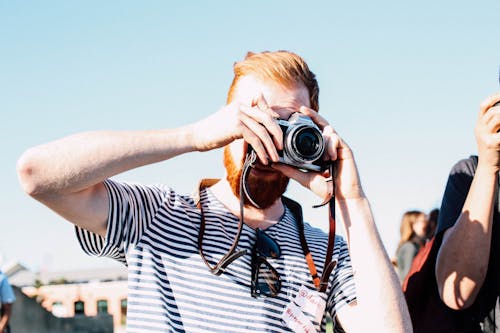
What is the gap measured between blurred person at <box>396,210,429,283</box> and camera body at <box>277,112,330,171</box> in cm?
481

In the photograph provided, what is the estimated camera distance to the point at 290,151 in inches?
92.7

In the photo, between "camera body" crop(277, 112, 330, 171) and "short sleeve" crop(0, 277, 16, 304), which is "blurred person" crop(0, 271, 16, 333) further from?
"camera body" crop(277, 112, 330, 171)

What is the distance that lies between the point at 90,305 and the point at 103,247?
65467 millimetres

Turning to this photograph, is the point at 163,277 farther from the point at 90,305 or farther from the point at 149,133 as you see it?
the point at 90,305

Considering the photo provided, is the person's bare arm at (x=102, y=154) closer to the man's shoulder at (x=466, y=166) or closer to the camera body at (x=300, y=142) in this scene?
the camera body at (x=300, y=142)

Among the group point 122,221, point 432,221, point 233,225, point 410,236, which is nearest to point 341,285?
point 233,225

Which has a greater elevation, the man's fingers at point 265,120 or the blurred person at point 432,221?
the man's fingers at point 265,120

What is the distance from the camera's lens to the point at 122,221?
226 centimetres

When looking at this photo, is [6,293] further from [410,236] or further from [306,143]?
[306,143]

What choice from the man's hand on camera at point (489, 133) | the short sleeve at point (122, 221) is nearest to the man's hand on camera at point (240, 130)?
the short sleeve at point (122, 221)

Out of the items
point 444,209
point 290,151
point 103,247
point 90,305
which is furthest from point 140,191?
point 90,305

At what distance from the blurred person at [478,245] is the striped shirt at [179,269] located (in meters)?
0.47

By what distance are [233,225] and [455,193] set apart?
947 mm

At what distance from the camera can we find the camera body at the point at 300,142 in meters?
2.34
